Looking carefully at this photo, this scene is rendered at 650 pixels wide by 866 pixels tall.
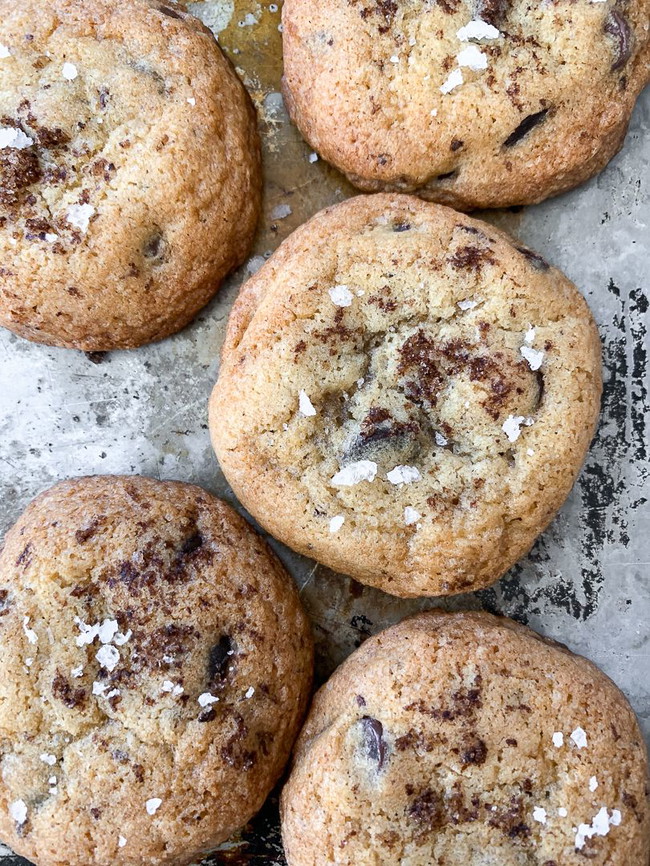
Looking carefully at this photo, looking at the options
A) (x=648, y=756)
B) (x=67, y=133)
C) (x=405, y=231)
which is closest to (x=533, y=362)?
(x=405, y=231)

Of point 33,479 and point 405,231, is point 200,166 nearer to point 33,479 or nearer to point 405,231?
point 405,231

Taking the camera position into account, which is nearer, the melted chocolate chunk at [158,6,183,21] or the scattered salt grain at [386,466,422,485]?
the scattered salt grain at [386,466,422,485]

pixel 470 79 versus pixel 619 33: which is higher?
pixel 619 33

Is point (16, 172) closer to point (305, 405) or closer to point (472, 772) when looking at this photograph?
point (305, 405)

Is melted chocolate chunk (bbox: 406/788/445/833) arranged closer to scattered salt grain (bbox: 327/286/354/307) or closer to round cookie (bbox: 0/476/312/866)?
round cookie (bbox: 0/476/312/866)

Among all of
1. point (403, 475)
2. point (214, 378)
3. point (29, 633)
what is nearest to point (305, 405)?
point (403, 475)

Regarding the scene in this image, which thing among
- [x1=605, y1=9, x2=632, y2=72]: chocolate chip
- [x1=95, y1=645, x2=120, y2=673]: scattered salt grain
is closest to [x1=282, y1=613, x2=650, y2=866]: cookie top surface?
[x1=95, y1=645, x2=120, y2=673]: scattered salt grain

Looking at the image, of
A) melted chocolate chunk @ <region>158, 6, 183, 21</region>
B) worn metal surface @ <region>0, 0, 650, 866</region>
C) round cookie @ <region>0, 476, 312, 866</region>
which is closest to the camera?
round cookie @ <region>0, 476, 312, 866</region>
